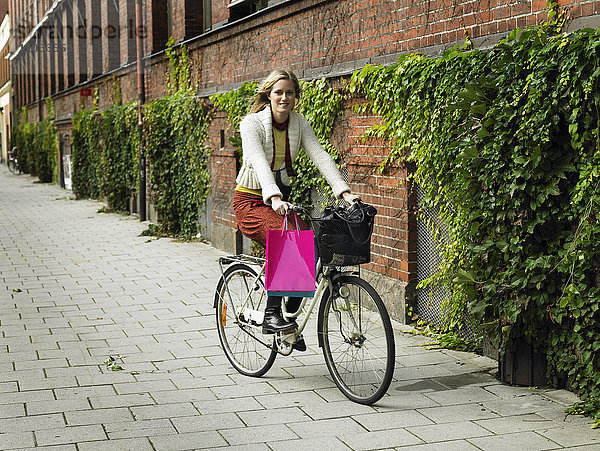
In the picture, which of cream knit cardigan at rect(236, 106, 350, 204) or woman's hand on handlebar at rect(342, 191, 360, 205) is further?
cream knit cardigan at rect(236, 106, 350, 204)

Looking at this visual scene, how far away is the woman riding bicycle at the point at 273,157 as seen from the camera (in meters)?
5.36

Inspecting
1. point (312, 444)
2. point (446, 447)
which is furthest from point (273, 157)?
point (446, 447)

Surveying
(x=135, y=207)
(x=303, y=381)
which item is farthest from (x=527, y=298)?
(x=135, y=207)

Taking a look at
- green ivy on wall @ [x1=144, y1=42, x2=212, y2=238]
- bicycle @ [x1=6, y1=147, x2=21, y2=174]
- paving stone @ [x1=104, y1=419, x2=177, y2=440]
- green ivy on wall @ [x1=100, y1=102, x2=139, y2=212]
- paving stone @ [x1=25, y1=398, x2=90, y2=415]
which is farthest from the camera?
bicycle @ [x1=6, y1=147, x2=21, y2=174]

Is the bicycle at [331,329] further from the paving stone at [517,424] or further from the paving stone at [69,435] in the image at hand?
the paving stone at [69,435]

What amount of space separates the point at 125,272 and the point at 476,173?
19.1 ft

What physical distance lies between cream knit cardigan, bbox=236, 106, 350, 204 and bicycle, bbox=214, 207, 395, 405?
1.76 ft

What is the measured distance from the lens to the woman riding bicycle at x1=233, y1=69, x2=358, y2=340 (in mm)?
5355

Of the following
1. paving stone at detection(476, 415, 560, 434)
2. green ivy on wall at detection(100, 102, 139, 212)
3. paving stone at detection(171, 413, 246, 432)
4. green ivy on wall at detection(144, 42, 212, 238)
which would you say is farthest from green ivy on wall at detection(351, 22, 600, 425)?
green ivy on wall at detection(100, 102, 139, 212)

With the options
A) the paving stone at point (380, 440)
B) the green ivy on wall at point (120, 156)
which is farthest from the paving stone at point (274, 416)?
the green ivy on wall at point (120, 156)

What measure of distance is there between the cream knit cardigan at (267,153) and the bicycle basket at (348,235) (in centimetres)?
38

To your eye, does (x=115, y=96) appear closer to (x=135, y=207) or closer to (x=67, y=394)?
(x=135, y=207)

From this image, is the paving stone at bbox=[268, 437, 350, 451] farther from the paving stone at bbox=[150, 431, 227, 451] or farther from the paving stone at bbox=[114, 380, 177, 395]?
the paving stone at bbox=[114, 380, 177, 395]

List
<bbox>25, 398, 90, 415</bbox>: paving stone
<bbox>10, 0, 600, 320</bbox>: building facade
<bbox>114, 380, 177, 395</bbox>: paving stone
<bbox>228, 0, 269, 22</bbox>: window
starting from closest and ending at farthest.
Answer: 1. <bbox>25, 398, 90, 415</bbox>: paving stone
2. <bbox>114, 380, 177, 395</bbox>: paving stone
3. <bbox>10, 0, 600, 320</bbox>: building facade
4. <bbox>228, 0, 269, 22</bbox>: window
